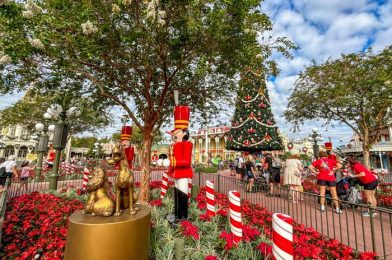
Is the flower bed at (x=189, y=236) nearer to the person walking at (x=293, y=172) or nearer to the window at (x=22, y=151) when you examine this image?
the person walking at (x=293, y=172)

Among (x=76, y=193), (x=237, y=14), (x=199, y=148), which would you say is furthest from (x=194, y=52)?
(x=199, y=148)

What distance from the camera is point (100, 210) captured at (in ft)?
10.3

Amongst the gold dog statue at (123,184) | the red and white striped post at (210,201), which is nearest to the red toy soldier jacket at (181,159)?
the red and white striped post at (210,201)

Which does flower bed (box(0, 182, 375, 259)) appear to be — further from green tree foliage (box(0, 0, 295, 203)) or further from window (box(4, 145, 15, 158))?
window (box(4, 145, 15, 158))

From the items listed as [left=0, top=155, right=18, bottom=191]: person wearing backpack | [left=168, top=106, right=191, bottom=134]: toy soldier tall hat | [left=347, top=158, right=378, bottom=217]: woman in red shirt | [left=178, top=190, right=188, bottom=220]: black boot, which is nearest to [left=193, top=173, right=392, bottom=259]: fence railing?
[left=347, top=158, right=378, bottom=217]: woman in red shirt

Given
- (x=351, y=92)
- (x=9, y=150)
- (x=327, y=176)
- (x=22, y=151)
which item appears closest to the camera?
(x=327, y=176)

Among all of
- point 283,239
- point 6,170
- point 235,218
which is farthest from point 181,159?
point 6,170

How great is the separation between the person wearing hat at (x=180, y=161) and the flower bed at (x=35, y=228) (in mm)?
2366

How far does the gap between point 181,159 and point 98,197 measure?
204cm

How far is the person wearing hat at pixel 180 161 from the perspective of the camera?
16.1 ft

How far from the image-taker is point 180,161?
4.89m

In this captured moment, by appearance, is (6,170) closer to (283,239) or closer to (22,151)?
(283,239)

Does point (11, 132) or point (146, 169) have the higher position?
point (11, 132)

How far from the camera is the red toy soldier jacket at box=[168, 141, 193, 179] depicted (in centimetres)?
490
